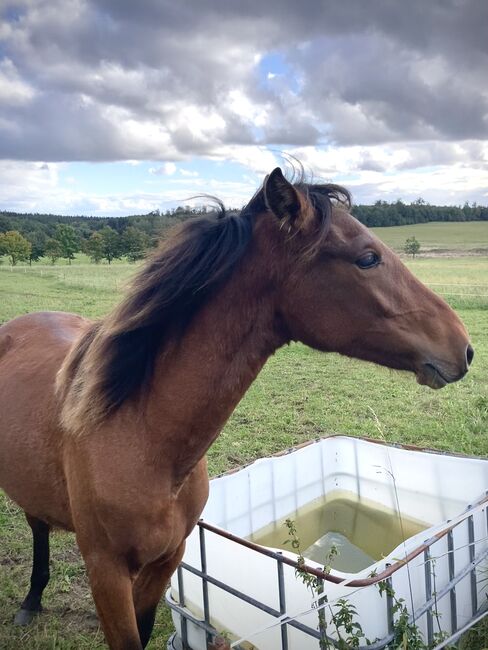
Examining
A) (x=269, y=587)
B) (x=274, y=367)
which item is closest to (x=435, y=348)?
(x=269, y=587)

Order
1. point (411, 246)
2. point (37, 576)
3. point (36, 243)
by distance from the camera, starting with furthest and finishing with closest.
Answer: point (36, 243) < point (411, 246) < point (37, 576)

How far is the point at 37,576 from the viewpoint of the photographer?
116 inches

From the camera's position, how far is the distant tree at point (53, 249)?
41.8 m

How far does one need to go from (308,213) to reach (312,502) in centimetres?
259

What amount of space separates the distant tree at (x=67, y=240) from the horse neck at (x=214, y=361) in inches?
1707

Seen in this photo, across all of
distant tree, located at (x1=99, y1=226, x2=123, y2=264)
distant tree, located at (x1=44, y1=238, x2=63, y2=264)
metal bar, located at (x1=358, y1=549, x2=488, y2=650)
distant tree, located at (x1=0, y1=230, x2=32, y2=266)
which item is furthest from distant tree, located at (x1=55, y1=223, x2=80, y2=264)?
metal bar, located at (x1=358, y1=549, x2=488, y2=650)

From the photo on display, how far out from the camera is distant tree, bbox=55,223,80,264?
140 feet

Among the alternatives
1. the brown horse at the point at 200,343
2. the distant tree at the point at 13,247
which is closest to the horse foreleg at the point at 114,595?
the brown horse at the point at 200,343

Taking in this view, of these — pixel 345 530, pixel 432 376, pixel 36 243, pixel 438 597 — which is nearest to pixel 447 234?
pixel 36 243

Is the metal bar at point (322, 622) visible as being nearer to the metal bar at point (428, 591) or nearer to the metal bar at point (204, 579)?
the metal bar at point (428, 591)

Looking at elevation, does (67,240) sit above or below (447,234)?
above

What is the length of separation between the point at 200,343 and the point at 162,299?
0.62 feet

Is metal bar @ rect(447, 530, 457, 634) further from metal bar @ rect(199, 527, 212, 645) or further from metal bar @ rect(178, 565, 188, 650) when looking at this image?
metal bar @ rect(178, 565, 188, 650)

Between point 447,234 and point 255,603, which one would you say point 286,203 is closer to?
point 255,603
